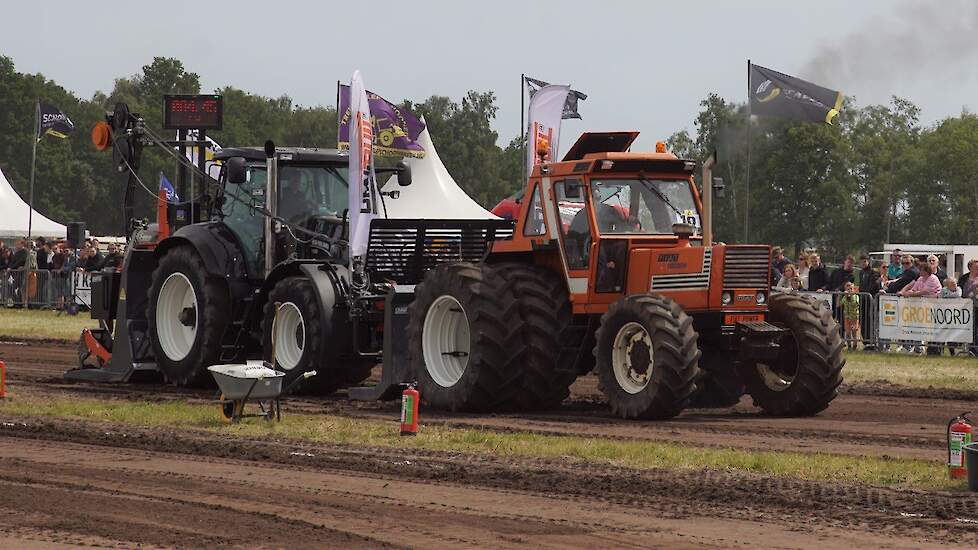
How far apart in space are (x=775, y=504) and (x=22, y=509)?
4.32 m

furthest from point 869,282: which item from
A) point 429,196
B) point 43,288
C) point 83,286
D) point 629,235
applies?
point 43,288

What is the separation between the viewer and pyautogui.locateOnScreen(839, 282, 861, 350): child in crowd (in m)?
23.2

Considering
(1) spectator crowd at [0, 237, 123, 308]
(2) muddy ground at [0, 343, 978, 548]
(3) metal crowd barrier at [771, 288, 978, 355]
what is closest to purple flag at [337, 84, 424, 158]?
(1) spectator crowd at [0, 237, 123, 308]

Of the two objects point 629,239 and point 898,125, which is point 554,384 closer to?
point 629,239

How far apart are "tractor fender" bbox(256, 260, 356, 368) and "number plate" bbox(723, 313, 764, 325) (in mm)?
3922

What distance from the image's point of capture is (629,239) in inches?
570

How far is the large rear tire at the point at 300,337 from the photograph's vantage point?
625 inches

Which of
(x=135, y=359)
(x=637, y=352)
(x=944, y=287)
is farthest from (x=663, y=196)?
(x=944, y=287)

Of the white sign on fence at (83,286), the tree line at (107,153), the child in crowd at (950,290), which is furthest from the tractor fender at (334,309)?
the tree line at (107,153)

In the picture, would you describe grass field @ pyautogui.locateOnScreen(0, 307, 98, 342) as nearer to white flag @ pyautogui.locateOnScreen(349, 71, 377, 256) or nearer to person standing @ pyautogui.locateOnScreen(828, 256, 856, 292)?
white flag @ pyautogui.locateOnScreen(349, 71, 377, 256)

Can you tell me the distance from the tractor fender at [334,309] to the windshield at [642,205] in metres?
2.96

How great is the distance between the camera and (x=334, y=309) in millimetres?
15867

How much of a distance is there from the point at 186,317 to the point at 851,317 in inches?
412

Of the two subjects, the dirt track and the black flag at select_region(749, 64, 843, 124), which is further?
the black flag at select_region(749, 64, 843, 124)
